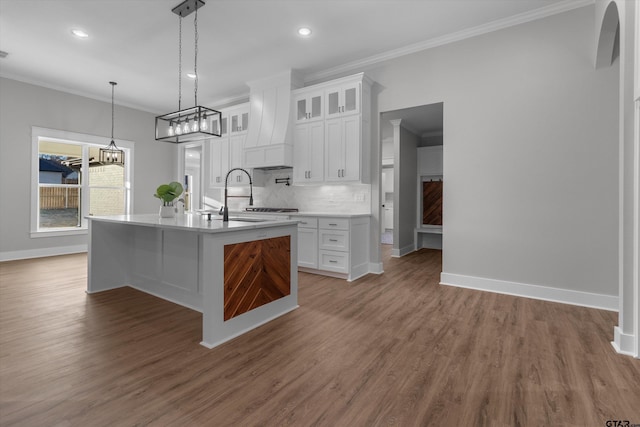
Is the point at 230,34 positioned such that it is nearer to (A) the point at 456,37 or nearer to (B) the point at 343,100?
(B) the point at 343,100

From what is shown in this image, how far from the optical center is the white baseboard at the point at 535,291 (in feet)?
10.6

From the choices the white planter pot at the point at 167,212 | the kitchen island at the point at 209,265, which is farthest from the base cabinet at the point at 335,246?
the white planter pot at the point at 167,212

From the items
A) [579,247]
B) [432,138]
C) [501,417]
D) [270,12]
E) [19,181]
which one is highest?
[270,12]

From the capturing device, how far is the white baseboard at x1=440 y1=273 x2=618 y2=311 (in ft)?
10.6

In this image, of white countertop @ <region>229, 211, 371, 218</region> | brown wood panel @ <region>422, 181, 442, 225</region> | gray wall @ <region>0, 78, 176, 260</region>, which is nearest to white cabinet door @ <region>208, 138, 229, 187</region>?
white countertop @ <region>229, 211, 371, 218</region>

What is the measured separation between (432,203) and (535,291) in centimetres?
379

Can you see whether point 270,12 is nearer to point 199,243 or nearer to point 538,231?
point 199,243

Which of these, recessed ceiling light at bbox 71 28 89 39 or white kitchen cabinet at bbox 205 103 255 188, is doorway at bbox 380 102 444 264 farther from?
recessed ceiling light at bbox 71 28 89 39

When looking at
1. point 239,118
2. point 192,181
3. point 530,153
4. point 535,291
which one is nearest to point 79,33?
point 239,118

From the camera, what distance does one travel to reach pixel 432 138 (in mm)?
7566

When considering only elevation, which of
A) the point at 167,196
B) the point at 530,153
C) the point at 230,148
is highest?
the point at 230,148

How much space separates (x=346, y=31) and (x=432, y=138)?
436 centimetres

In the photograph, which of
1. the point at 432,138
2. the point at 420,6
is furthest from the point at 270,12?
the point at 432,138

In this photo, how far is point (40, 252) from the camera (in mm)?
5754
